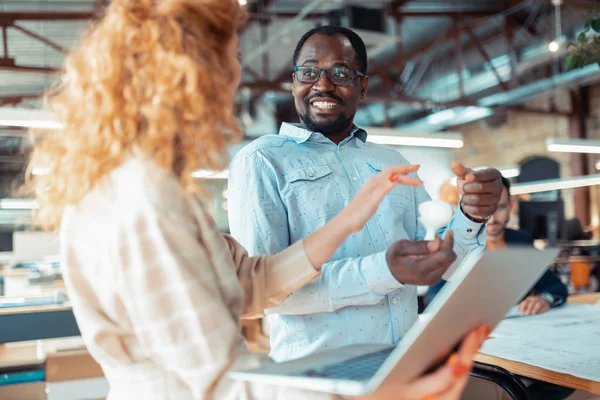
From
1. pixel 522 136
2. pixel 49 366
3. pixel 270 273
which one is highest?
pixel 522 136

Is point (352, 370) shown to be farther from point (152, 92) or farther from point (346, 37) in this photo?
point (346, 37)

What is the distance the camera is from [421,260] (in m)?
1.09

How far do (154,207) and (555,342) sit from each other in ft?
5.11

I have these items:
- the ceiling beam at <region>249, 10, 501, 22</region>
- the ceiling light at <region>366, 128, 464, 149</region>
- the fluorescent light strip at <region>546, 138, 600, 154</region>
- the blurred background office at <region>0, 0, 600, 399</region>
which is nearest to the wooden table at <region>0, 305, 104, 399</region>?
the blurred background office at <region>0, 0, 600, 399</region>

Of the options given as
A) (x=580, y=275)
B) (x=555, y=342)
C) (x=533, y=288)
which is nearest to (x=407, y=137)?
(x=580, y=275)

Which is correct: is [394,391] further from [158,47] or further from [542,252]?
[158,47]

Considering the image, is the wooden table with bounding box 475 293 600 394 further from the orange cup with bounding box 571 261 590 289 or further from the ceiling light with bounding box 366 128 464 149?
the orange cup with bounding box 571 261 590 289

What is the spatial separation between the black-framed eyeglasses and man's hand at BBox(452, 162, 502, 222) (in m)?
0.41

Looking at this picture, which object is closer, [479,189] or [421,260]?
[421,260]

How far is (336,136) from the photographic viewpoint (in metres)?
1.67

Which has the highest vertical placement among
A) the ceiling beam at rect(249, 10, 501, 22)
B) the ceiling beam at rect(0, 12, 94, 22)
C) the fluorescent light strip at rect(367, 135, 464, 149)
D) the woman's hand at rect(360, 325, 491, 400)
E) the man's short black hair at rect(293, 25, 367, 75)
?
the ceiling beam at rect(249, 10, 501, 22)

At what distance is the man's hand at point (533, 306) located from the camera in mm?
2482

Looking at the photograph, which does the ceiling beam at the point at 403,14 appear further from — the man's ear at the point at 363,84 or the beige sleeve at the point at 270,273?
the beige sleeve at the point at 270,273

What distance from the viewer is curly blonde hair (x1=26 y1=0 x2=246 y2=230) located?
0.84 meters
